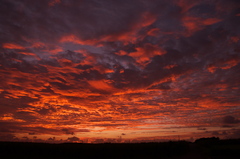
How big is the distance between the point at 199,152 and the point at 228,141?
1111cm

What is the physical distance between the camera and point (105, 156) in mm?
31109

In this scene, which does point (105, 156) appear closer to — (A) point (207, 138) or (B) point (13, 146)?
(B) point (13, 146)

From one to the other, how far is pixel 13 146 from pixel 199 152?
33.8 meters

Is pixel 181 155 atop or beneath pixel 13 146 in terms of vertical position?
beneath

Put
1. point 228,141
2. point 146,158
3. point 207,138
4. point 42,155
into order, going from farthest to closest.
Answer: point 207,138 → point 228,141 → point 42,155 → point 146,158

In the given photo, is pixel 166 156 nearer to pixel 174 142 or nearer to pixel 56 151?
pixel 174 142

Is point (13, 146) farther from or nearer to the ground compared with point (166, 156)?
farther from the ground

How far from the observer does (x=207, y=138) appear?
42.8 m

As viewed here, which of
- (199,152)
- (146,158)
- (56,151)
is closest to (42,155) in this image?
(56,151)

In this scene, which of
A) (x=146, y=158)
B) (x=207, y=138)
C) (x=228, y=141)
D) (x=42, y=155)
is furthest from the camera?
(x=207, y=138)

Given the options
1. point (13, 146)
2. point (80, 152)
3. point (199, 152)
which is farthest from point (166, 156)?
point (13, 146)

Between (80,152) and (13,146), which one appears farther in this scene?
(13,146)

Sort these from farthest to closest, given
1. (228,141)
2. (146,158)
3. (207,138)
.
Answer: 1. (207,138)
2. (228,141)
3. (146,158)

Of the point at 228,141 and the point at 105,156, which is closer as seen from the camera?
the point at 105,156
